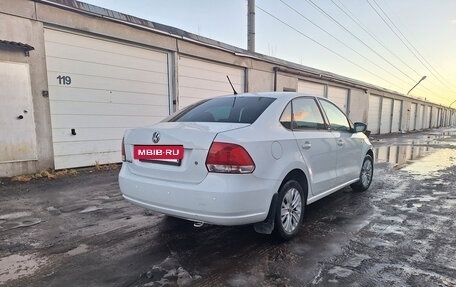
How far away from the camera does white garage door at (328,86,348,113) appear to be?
18766 mm

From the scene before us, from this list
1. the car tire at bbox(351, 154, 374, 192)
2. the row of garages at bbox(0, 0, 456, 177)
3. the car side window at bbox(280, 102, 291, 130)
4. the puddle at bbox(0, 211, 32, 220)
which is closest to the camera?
the car side window at bbox(280, 102, 291, 130)

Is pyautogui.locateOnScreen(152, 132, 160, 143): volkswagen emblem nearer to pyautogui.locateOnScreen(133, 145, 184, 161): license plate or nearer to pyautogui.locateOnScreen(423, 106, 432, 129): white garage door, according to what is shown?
pyautogui.locateOnScreen(133, 145, 184, 161): license plate

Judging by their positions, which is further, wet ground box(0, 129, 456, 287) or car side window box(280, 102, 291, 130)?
car side window box(280, 102, 291, 130)

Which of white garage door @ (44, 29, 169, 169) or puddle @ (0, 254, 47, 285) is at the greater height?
white garage door @ (44, 29, 169, 169)

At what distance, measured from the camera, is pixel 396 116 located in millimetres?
30594

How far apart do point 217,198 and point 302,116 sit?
176 centimetres

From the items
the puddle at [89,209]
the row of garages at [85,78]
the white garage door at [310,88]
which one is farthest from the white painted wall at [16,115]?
the white garage door at [310,88]

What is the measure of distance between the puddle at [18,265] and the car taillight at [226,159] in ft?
6.10

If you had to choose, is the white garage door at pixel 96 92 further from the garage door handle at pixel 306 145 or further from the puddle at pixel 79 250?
the garage door handle at pixel 306 145

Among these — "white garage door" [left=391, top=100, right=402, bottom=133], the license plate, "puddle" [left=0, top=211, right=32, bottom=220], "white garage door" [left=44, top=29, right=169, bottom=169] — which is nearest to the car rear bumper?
the license plate

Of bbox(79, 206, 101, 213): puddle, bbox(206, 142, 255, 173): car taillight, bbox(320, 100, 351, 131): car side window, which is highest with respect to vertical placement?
bbox(320, 100, 351, 131): car side window

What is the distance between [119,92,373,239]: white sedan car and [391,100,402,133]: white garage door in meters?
29.7

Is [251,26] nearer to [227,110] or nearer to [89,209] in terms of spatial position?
[227,110]

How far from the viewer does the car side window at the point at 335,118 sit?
4.53 m
